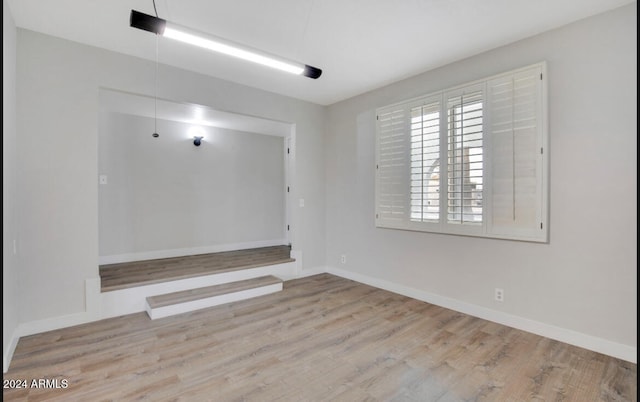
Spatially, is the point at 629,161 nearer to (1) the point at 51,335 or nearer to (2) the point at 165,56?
(2) the point at 165,56

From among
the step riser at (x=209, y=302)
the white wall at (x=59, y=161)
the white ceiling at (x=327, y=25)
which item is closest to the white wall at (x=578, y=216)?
the white ceiling at (x=327, y=25)

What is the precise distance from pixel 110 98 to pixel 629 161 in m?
5.53

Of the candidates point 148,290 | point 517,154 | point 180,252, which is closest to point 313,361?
point 148,290

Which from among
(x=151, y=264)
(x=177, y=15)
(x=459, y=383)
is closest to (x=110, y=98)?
(x=177, y=15)

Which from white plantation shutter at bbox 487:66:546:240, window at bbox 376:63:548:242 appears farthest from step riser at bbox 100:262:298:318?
white plantation shutter at bbox 487:66:546:240

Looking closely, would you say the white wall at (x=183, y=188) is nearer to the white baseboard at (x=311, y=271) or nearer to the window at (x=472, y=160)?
the white baseboard at (x=311, y=271)

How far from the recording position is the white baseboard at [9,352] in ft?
7.08

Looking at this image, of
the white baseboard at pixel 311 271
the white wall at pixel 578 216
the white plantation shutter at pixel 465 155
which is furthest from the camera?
the white baseboard at pixel 311 271

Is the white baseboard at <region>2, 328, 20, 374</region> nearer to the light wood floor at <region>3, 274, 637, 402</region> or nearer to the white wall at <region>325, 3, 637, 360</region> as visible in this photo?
the light wood floor at <region>3, 274, 637, 402</region>

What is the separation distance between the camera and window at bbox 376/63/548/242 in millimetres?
2783

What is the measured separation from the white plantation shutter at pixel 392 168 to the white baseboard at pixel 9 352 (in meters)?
3.84

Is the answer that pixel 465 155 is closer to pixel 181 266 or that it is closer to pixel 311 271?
pixel 311 271

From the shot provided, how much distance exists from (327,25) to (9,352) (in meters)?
3.72

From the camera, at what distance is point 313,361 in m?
2.36
